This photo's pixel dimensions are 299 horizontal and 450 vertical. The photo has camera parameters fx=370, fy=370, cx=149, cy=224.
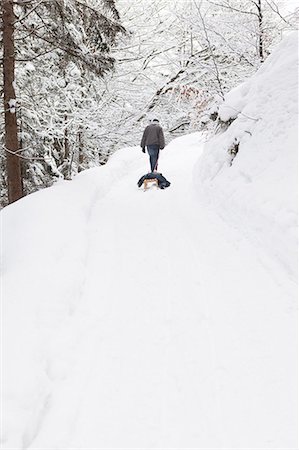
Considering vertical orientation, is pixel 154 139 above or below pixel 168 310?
above

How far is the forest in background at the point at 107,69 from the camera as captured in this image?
342 inches

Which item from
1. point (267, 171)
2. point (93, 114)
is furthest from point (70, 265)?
point (93, 114)

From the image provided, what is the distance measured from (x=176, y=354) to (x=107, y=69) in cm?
784

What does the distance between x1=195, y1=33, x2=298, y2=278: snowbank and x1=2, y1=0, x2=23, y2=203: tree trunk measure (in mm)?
4384

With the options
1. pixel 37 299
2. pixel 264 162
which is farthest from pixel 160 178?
pixel 37 299

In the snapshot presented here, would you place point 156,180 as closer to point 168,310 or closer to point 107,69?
point 107,69

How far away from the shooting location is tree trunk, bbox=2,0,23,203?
8039 mm

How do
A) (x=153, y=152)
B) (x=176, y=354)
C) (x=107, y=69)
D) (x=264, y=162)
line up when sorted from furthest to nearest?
(x=153, y=152) < (x=107, y=69) < (x=264, y=162) < (x=176, y=354)

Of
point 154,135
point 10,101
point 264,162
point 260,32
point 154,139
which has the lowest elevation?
point 154,139

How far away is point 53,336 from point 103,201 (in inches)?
231

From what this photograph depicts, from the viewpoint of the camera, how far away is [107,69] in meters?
9.23

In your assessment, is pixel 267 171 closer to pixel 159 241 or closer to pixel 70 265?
pixel 159 241

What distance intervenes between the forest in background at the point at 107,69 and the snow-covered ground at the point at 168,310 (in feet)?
9.49

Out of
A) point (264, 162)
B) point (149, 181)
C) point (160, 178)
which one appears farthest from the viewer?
point (149, 181)
